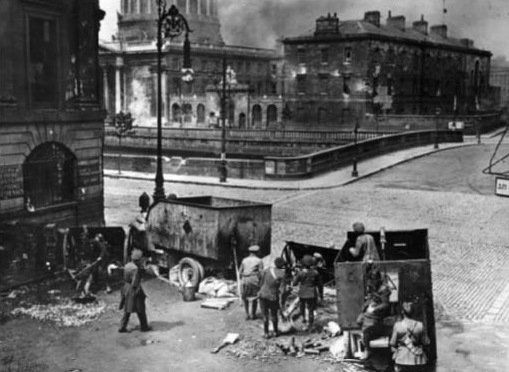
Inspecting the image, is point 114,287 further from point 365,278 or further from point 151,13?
point 151,13

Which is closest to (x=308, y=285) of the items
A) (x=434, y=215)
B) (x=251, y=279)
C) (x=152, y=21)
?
(x=251, y=279)

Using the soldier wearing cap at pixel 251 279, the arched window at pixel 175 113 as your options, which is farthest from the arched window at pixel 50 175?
the arched window at pixel 175 113

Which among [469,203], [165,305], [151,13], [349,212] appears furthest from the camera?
[151,13]

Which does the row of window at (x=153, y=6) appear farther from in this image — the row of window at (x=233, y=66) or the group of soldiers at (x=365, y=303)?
the group of soldiers at (x=365, y=303)

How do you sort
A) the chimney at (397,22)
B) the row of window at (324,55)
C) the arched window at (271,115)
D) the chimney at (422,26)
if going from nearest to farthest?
1. the row of window at (324,55)
2. the chimney at (397,22)
3. the arched window at (271,115)
4. the chimney at (422,26)

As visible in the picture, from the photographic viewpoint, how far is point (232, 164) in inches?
1428

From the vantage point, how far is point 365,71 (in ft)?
217

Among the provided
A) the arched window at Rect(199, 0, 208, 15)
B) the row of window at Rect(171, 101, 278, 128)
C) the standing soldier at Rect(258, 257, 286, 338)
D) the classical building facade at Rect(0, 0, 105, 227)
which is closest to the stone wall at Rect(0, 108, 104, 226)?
the classical building facade at Rect(0, 0, 105, 227)

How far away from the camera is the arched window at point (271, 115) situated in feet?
246

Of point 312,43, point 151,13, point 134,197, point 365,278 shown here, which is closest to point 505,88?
point 312,43

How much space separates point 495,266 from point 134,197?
17941 mm

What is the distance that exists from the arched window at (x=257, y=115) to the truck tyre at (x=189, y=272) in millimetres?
62095

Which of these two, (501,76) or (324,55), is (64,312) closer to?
(324,55)

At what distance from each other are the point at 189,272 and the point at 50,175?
6.19 m
